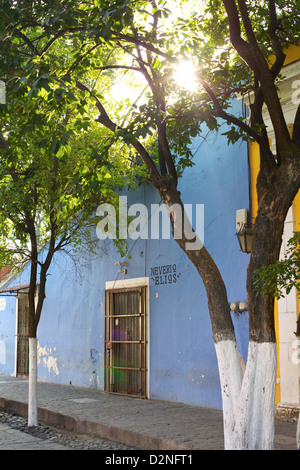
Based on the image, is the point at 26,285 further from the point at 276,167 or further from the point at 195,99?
the point at 276,167

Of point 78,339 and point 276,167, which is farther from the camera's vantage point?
point 78,339

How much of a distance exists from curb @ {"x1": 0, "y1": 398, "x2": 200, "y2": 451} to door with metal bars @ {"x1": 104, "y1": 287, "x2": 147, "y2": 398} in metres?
2.12

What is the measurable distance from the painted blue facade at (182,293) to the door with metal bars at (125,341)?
0.25 metres

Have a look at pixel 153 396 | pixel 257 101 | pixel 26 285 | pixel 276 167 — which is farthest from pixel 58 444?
pixel 26 285

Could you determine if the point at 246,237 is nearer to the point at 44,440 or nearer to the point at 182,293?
the point at 182,293

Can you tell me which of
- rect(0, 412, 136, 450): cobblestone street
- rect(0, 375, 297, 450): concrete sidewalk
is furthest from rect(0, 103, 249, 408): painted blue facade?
rect(0, 412, 136, 450): cobblestone street

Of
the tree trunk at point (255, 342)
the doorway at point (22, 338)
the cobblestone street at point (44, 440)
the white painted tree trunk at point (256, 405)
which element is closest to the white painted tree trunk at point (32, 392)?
the cobblestone street at point (44, 440)

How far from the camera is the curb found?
6.34 metres

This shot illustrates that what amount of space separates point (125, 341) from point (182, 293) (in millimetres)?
1958

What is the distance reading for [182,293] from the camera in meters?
9.80

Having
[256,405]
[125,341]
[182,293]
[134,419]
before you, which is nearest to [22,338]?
[125,341]

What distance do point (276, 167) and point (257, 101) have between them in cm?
106

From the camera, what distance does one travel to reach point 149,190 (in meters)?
10.9

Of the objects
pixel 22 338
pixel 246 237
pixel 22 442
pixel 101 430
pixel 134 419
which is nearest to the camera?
pixel 22 442
